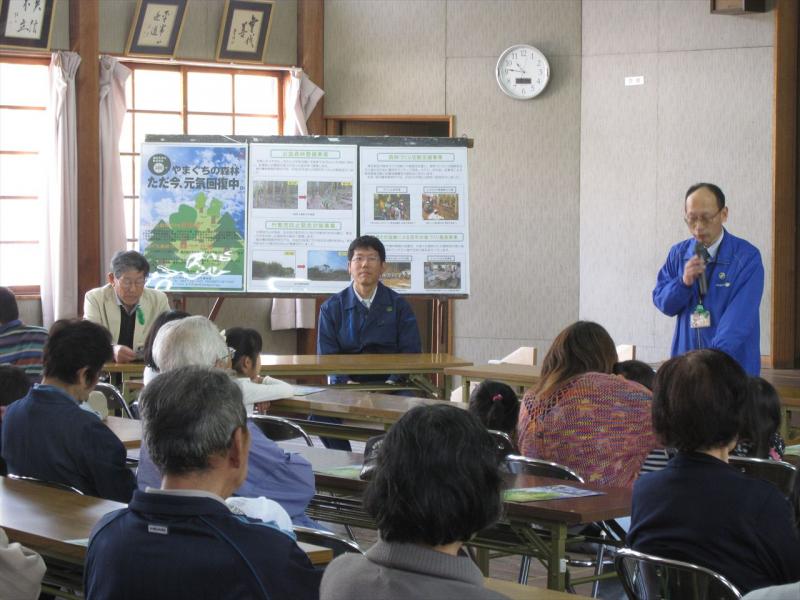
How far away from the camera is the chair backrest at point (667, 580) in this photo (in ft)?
6.43

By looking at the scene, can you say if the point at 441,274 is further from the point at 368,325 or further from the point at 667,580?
the point at 667,580

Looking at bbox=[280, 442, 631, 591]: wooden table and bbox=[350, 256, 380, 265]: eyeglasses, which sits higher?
bbox=[350, 256, 380, 265]: eyeglasses

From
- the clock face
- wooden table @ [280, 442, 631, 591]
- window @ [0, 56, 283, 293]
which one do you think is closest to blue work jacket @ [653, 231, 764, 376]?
wooden table @ [280, 442, 631, 591]

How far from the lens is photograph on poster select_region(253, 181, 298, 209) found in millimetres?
7430

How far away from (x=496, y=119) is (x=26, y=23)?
3.54 metres

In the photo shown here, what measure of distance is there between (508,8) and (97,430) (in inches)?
251

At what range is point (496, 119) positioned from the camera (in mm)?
8422

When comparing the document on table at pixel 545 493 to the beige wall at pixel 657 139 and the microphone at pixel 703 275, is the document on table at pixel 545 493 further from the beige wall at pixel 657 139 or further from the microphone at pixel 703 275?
the beige wall at pixel 657 139

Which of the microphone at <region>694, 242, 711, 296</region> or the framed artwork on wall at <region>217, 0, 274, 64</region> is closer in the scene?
the microphone at <region>694, 242, 711, 296</region>

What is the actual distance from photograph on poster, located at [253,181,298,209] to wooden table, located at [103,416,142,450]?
3502 millimetres

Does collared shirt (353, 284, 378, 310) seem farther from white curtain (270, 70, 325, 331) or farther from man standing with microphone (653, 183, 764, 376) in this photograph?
white curtain (270, 70, 325, 331)

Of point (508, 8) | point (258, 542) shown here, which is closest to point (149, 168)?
point (508, 8)

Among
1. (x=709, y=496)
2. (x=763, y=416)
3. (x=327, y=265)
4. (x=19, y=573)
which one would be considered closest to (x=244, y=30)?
(x=327, y=265)

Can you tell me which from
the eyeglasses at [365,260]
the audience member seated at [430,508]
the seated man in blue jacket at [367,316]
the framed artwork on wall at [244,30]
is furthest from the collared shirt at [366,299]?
the audience member seated at [430,508]
